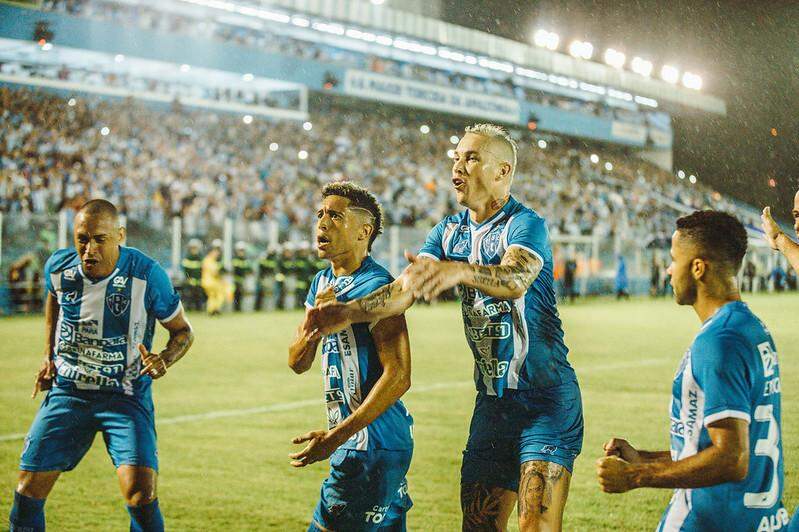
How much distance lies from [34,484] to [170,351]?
101cm

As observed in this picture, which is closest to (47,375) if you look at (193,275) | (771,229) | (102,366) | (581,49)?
(102,366)

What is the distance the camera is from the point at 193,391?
11.9m

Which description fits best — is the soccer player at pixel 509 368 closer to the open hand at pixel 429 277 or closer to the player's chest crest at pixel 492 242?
the player's chest crest at pixel 492 242

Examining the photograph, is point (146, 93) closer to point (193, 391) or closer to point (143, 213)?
point (143, 213)

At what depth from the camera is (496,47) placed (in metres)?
44.8

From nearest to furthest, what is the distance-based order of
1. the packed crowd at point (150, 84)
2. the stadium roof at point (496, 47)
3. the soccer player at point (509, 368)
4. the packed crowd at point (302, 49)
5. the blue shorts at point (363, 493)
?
the blue shorts at point (363, 493) < the soccer player at point (509, 368) < the packed crowd at point (150, 84) < the packed crowd at point (302, 49) < the stadium roof at point (496, 47)

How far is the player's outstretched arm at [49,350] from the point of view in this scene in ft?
18.2

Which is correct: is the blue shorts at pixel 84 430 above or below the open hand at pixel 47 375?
below

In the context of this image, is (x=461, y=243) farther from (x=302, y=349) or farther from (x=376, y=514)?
(x=376, y=514)

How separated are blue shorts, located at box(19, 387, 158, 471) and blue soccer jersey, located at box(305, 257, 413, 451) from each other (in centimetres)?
152

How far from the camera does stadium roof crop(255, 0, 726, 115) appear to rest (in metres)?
37.8

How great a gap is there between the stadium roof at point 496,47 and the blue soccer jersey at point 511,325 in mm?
32446

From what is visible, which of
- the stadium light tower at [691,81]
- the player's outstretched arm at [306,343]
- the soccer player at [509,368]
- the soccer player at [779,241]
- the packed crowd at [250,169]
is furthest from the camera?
the stadium light tower at [691,81]

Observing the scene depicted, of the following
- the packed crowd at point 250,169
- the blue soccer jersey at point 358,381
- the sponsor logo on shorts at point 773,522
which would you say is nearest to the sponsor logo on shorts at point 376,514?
the blue soccer jersey at point 358,381
